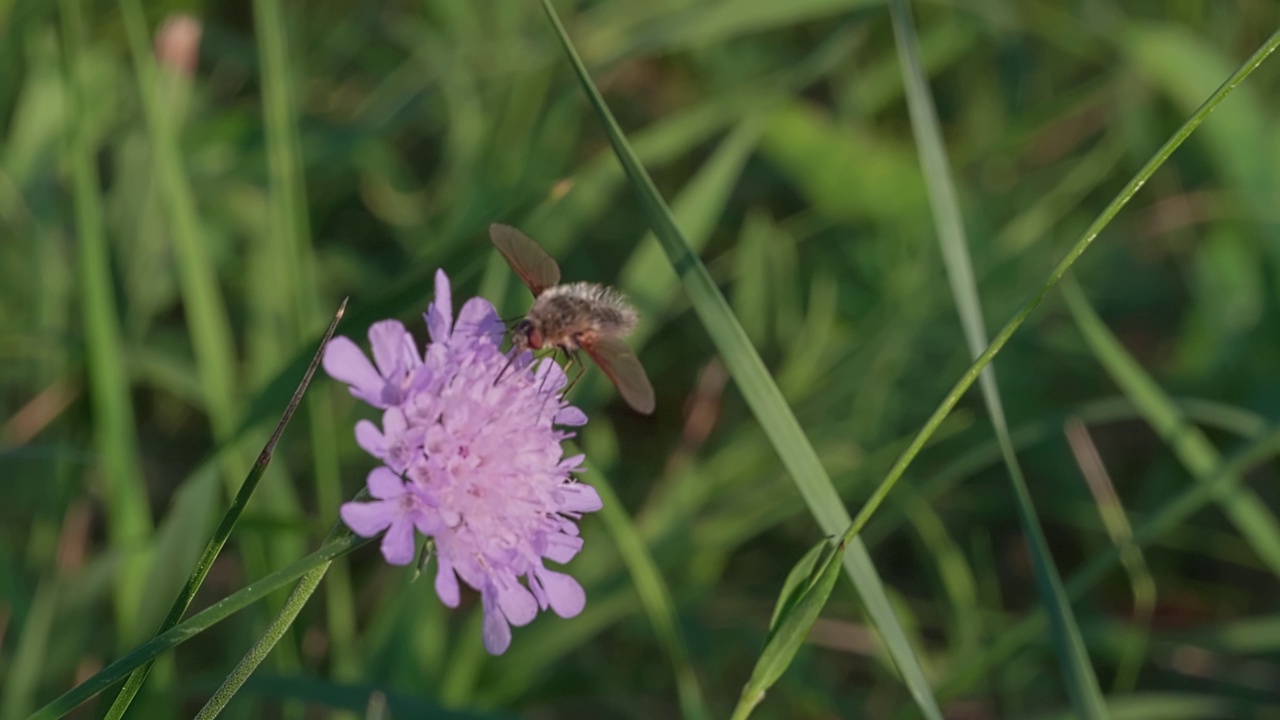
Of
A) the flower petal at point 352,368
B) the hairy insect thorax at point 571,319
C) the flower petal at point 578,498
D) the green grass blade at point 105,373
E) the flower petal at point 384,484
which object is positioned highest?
the green grass blade at point 105,373

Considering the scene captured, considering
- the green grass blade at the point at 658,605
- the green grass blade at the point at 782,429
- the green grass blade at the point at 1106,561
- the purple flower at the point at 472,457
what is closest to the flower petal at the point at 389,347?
the purple flower at the point at 472,457

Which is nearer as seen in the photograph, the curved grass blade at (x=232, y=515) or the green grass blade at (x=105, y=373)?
the curved grass blade at (x=232, y=515)

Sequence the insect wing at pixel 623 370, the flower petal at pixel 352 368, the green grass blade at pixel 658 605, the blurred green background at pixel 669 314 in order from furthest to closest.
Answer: the blurred green background at pixel 669 314
the green grass blade at pixel 658 605
the insect wing at pixel 623 370
the flower petal at pixel 352 368

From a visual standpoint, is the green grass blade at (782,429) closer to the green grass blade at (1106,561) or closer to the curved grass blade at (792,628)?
the curved grass blade at (792,628)

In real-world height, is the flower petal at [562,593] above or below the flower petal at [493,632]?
above

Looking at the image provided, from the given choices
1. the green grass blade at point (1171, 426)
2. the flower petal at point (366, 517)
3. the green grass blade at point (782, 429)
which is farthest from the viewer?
the green grass blade at point (1171, 426)

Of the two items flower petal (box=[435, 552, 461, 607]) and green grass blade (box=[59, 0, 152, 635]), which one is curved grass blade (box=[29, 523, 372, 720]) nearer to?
flower petal (box=[435, 552, 461, 607])

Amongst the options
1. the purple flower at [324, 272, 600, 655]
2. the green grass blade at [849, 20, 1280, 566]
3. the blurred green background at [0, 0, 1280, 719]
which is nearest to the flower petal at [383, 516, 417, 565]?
the purple flower at [324, 272, 600, 655]
